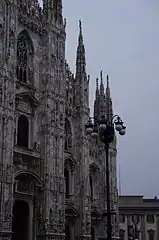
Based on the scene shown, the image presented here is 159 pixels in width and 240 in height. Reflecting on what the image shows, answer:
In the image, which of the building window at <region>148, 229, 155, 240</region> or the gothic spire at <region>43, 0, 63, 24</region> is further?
the building window at <region>148, 229, 155, 240</region>

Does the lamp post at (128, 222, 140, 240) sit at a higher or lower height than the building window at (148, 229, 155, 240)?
higher

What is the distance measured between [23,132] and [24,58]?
5.46 metres

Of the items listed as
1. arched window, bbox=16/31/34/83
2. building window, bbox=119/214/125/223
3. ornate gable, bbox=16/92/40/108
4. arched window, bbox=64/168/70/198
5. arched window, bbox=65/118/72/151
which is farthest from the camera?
building window, bbox=119/214/125/223

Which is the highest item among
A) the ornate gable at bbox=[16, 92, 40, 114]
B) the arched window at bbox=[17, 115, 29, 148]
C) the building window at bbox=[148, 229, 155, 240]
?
the ornate gable at bbox=[16, 92, 40, 114]

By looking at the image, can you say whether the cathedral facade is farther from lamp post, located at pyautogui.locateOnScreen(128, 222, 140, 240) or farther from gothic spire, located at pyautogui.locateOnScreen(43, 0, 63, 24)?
lamp post, located at pyautogui.locateOnScreen(128, 222, 140, 240)

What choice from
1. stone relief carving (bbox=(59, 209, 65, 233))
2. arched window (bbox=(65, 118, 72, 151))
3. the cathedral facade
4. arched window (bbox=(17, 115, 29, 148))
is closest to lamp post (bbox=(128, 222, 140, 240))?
stone relief carving (bbox=(59, 209, 65, 233))

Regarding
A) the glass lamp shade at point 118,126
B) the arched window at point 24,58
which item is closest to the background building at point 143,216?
the arched window at point 24,58

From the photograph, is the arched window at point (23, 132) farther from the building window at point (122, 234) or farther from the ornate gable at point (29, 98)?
the building window at point (122, 234)

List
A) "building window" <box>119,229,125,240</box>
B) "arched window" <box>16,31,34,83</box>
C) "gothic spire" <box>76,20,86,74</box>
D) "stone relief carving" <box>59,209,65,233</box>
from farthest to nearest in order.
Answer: "building window" <box>119,229,125,240</box> → "gothic spire" <box>76,20,86,74</box> → "arched window" <box>16,31,34,83</box> → "stone relief carving" <box>59,209,65,233</box>

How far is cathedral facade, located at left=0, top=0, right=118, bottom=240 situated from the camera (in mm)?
31031

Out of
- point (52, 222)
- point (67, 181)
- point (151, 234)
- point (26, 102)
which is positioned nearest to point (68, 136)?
point (67, 181)

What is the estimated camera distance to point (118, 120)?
22.1 meters

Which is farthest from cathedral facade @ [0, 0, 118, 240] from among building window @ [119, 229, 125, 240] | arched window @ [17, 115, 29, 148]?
building window @ [119, 229, 125, 240]

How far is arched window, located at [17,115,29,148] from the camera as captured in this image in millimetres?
33000
